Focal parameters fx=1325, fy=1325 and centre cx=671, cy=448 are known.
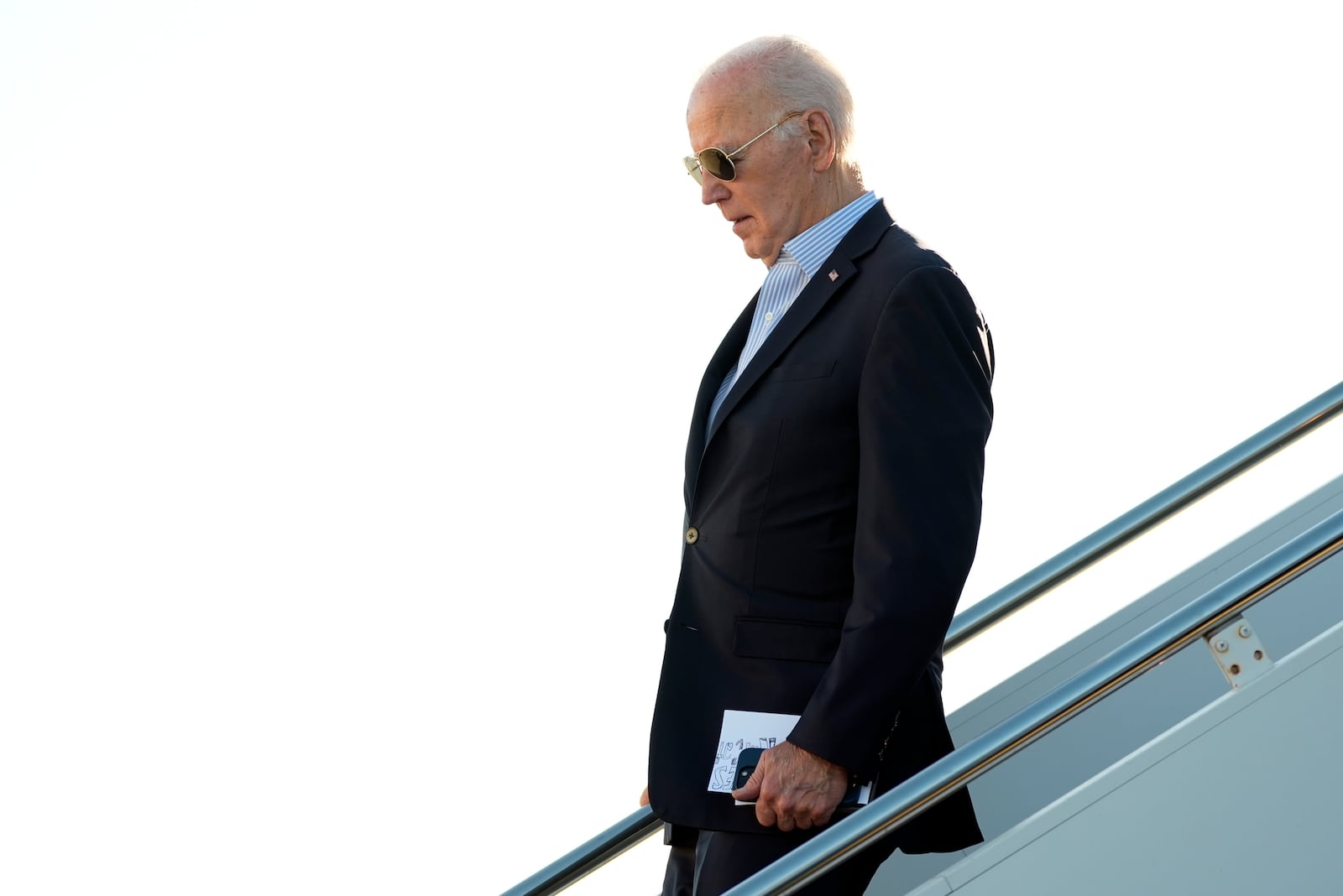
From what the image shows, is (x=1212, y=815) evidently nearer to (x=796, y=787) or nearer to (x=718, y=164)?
(x=796, y=787)

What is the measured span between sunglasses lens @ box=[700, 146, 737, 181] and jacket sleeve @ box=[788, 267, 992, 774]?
30cm

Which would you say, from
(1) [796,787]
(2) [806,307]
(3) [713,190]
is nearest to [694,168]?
(3) [713,190]

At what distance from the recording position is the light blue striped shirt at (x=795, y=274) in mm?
1770

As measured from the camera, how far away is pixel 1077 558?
99.4 inches

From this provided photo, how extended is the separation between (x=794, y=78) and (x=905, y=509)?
627 millimetres

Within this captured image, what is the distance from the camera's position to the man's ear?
69.7 inches

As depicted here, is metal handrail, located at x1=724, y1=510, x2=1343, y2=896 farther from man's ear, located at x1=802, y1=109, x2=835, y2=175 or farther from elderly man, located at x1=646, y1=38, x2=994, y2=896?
man's ear, located at x1=802, y1=109, x2=835, y2=175

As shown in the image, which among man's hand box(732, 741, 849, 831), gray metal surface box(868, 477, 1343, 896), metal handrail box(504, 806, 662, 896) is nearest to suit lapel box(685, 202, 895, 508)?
man's hand box(732, 741, 849, 831)

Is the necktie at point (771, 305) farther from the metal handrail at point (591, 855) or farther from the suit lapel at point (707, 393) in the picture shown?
the metal handrail at point (591, 855)

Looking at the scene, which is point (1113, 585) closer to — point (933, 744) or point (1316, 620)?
point (1316, 620)

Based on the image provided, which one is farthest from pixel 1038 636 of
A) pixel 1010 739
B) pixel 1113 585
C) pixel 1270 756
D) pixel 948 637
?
pixel 1010 739

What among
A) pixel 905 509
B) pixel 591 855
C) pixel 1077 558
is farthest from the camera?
pixel 1077 558

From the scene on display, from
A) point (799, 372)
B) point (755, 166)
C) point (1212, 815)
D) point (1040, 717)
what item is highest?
point (755, 166)

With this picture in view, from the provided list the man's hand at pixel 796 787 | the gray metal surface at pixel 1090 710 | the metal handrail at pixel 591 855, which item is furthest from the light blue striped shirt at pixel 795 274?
the gray metal surface at pixel 1090 710
